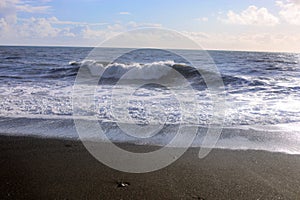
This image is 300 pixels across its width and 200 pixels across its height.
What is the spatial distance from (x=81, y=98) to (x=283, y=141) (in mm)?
5679

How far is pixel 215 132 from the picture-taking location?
516 centimetres

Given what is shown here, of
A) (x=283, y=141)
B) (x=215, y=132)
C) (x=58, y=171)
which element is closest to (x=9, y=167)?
(x=58, y=171)

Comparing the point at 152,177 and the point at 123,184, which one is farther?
the point at 152,177

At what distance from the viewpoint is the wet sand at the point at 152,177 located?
2873 mm

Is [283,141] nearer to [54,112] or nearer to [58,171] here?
[58,171]

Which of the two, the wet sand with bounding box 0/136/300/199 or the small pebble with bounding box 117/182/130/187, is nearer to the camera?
the wet sand with bounding box 0/136/300/199

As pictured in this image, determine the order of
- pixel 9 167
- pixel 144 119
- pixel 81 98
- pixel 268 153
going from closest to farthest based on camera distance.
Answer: pixel 9 167 < pixel 268 153 < pixel 144 119 < pixel 81 98

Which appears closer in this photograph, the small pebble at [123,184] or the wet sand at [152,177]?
the wet sand at [152,177]

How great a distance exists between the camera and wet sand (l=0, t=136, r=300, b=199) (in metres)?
2.87

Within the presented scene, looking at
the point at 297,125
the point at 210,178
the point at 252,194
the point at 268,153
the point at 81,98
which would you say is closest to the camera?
the point at 252,194

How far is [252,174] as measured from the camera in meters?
3.41

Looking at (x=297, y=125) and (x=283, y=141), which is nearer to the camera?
(x=283, y=141)

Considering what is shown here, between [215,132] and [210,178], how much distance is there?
77.6 inches

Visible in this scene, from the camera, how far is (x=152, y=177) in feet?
10.8
